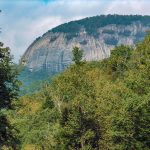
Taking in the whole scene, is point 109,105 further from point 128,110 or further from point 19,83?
point 19,83

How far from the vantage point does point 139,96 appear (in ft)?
189

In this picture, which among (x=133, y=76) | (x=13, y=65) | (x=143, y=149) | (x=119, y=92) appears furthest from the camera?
(x=119, y=92)

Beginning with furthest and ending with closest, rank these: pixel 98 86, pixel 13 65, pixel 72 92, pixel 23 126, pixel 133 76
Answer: pixel 23 126 → pixel 72 92 → pixel 98 86 → pixel 133 76 → pixel 13 65

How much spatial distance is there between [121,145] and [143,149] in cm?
400

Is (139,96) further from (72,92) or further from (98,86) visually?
(72,92)

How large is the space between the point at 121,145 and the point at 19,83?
2970cm

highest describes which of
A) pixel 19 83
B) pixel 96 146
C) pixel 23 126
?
pixel 19 83

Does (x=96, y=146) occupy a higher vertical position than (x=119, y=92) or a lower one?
lower

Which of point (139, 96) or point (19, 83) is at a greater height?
point (19, 83)

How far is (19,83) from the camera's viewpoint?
30.9m

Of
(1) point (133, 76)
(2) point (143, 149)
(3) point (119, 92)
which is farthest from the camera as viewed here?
→ (3) point (119, 92)

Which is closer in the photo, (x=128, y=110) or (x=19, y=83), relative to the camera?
(x=19, y=83)

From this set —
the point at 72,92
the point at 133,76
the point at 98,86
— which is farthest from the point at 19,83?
the point at 72,92

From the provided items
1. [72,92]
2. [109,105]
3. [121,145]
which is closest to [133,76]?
Result: [109,105]
